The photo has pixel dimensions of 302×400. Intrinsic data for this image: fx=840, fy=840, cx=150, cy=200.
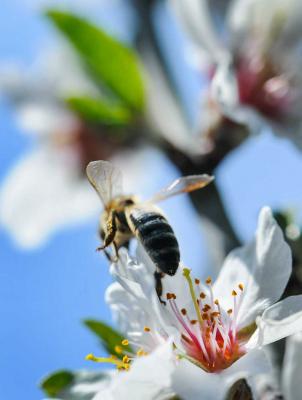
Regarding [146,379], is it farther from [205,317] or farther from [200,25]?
[200,25]

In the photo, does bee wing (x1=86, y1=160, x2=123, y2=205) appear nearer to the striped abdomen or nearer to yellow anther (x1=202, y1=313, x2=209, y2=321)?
the striped abdomen

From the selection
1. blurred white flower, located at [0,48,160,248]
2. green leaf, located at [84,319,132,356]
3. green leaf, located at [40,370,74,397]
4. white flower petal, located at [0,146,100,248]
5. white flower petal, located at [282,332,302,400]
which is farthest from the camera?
white flower petal, located at [0,146,100,248]

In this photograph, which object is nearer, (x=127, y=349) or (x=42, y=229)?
(x=127, y=349)

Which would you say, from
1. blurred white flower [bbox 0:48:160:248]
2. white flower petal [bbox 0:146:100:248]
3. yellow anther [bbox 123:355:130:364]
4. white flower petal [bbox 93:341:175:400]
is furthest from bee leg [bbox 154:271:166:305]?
white flower petal [bbox 0:146:100:248]

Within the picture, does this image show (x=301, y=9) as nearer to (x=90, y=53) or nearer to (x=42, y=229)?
(x=90, y=53)

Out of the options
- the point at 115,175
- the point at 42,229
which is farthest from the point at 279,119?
the point at 42,229

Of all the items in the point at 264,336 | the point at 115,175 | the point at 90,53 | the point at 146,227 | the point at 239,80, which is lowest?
the point at 264,336

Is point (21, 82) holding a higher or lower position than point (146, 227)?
higher

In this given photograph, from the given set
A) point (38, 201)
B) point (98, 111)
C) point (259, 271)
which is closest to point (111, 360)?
point (259, 271)
